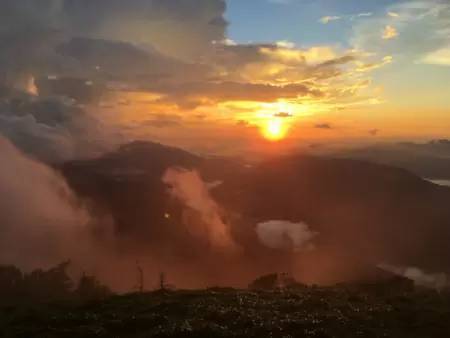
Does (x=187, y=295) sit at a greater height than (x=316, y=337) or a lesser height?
greater

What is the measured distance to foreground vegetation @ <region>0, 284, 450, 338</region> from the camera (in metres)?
50.3

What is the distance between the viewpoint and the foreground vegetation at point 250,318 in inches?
1981

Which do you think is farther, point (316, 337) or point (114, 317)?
point (114, 317)

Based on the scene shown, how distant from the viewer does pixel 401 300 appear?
7412cm

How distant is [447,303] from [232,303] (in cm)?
2914

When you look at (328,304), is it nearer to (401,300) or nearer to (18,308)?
(401,300)

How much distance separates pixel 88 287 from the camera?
173 meters

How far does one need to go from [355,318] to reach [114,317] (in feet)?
90.1

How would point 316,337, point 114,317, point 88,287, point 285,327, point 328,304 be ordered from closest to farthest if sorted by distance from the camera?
point 316,337
point 285,327
point 114,317
point 328,304
point 88,287

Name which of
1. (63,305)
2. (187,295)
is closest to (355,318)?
(187,295)

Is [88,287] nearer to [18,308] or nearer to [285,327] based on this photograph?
[18,308]

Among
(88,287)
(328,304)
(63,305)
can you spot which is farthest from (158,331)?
(88,287)

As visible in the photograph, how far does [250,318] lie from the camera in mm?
56094

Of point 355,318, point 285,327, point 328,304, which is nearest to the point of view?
point 285,327
